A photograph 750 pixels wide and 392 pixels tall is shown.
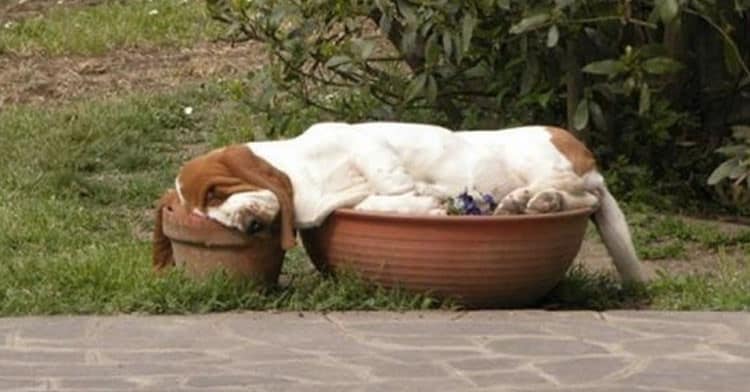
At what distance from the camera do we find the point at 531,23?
8.60m

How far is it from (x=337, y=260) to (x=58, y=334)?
1163 mm

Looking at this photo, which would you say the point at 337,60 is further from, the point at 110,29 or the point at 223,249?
the point at 110,29

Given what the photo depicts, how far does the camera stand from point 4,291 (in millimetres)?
7312

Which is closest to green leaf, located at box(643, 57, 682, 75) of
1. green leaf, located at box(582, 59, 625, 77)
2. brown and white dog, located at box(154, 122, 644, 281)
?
green leaf, located at box(582, 59, 625, 77)

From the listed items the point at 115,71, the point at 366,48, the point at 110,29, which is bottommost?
the point at 110,29

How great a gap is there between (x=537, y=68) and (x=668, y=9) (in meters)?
1.38

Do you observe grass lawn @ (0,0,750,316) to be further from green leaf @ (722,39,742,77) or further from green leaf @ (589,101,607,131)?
green leaf @ (722,39,742,77)

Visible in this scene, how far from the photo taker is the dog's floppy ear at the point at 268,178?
7148 mm

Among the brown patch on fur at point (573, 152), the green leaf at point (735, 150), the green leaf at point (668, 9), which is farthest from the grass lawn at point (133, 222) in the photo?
the green leaf at point (668, 9)

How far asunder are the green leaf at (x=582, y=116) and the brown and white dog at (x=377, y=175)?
1674 millimetres

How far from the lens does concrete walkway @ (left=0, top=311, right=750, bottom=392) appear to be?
6062 millimetres

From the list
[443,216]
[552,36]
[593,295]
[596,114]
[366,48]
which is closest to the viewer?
[443,216]

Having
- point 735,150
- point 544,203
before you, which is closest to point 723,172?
point 735,150

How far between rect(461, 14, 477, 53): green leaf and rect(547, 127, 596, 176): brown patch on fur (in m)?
1.23
